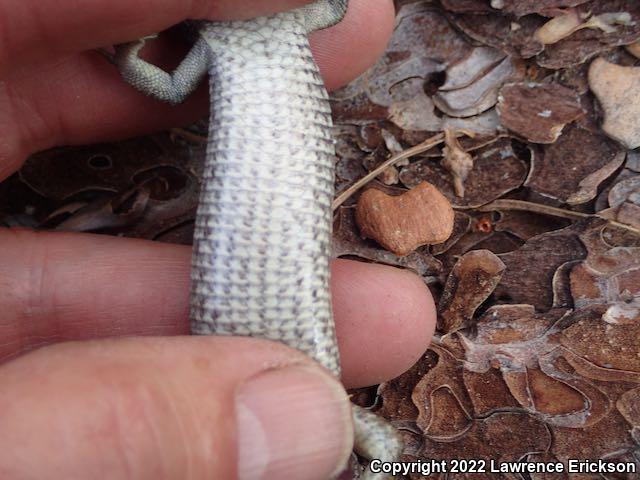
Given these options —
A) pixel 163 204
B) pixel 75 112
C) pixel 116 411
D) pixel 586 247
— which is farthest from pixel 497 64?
pixel 116 411

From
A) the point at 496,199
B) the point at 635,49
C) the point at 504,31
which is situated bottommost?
the point at 496,199

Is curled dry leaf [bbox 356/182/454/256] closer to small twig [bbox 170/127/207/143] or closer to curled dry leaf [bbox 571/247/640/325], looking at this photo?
curled dry leaf [bbox 571/247/640/325]

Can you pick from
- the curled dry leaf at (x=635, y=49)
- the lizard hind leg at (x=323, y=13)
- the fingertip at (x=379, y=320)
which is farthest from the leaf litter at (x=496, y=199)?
the lizard hind leg at (x=323, y=13)

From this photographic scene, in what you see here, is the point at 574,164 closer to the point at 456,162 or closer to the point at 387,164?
the point at 456,162

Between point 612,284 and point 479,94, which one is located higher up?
point 479,94

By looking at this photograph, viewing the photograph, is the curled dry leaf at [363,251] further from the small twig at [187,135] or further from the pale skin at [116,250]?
the small twig at [187,135]

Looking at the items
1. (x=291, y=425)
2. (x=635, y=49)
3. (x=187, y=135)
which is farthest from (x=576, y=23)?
(x=291, y=425)

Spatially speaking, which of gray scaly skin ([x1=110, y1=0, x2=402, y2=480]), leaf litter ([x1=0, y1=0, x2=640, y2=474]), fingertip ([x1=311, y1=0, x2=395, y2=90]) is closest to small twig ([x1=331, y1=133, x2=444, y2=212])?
leaf litter ([x1=0, y1=0, x2=640, y2=474])

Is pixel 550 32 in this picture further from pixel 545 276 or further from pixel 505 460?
pixel 505 460
